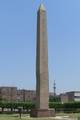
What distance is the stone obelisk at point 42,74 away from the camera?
32.8m

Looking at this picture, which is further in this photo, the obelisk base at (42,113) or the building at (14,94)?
the building at (14,94)

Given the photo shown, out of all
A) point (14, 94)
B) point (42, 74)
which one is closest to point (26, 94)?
point (14, 94)

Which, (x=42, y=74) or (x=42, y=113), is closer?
(x=42, y=113)

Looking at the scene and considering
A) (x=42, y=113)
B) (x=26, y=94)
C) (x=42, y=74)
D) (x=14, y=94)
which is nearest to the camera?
(x=42, y=113)

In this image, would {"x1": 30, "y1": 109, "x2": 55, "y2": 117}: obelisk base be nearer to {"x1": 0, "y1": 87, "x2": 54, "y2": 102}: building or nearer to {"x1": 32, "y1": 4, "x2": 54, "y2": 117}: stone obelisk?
{"x1": 32, "y1": 4, "x2": 54, "y2": 117}: stone obelisk

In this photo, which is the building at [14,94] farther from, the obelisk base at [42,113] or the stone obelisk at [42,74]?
the stone obelisk at [42,74]

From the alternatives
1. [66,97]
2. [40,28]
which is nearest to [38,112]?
[40,28]

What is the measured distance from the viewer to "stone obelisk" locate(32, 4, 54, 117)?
32844mm

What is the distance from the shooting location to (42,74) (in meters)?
33.1

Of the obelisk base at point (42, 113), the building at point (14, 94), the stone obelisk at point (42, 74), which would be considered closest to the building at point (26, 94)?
the building at point (14, 94)

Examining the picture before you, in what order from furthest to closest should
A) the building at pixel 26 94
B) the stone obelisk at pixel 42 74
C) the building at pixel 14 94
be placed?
1. the building at pixel 26 94
2. the building at pixel 14 94
3. the stone obelisk at pixel 42 74

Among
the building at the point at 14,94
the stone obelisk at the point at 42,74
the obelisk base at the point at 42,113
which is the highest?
the building at the point at 14,94

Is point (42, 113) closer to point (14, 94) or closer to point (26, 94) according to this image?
point (14, 94)

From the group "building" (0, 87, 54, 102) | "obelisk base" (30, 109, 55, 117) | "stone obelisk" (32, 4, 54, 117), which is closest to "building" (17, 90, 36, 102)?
"building" (0, 87, 54, 102)
